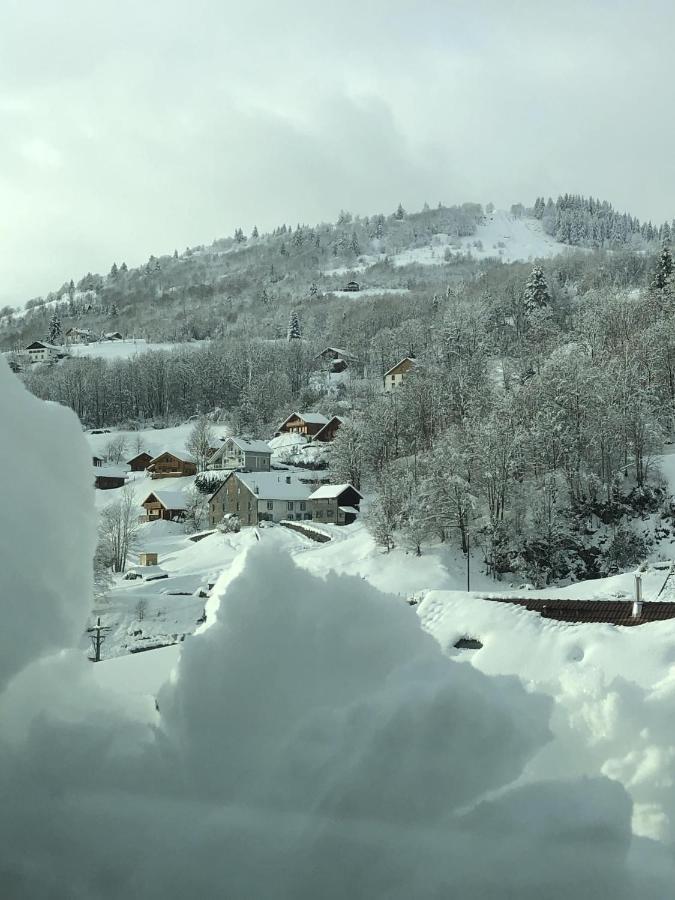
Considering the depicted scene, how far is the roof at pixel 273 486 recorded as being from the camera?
62500 mm

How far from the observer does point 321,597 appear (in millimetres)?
4289

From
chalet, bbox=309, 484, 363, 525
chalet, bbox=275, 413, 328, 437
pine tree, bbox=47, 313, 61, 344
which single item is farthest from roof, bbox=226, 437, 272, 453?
pine tree, bbox=47, 313, 61, 344

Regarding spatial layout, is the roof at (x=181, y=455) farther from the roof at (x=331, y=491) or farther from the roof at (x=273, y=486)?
the roof at (x=331, y=491)

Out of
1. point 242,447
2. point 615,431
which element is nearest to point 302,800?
point 615,431

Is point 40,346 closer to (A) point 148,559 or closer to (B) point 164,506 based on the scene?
(B) point 164,506

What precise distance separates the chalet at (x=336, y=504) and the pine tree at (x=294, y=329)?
8001 centimetres

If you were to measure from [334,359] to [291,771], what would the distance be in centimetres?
11670

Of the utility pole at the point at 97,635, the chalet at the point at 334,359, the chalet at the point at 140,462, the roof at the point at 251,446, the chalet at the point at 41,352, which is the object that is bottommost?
the utility pole at the point at 97,635

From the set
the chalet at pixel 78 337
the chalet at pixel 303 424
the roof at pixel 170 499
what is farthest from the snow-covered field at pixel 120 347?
the roof at pixel 170 499

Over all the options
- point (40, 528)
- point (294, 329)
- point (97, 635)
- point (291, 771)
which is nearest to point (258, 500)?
point (97, 635)

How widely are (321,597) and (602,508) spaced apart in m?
39.9

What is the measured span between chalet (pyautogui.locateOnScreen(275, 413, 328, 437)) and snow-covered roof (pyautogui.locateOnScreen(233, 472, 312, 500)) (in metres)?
19.0

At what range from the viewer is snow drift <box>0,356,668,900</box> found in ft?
11.2

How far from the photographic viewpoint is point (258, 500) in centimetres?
6188
